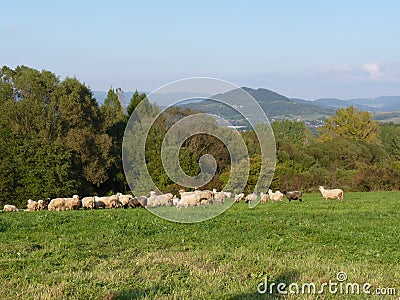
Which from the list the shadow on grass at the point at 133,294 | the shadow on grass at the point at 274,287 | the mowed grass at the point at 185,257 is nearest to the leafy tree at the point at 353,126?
the mowed grass at the point at 185,257

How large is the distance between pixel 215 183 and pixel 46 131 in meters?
17.0

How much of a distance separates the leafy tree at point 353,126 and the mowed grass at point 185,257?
85686mm

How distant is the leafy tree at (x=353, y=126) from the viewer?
98.9 metres

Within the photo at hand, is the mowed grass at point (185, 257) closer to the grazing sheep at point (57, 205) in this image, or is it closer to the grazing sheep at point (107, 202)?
the grazing sheep at point (57, 205)

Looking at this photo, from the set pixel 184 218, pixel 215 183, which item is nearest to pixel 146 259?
pixel 184 218

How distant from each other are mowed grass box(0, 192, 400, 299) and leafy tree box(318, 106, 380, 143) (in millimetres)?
85686

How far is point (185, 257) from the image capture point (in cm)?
1043

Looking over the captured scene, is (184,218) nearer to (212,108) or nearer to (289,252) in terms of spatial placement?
(212,108)

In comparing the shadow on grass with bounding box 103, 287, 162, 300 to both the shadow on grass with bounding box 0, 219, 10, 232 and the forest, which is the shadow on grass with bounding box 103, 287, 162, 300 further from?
the forest

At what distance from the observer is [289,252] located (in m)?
11.4

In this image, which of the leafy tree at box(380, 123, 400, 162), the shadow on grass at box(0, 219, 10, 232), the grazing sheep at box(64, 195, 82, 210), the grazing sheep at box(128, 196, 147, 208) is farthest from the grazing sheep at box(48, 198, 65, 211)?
the leafy tree at box(380, 123, 400, 162)

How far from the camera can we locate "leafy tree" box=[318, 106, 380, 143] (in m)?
98.9

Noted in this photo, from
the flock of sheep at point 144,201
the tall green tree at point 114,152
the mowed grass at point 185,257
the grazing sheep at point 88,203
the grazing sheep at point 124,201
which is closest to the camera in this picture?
the mowed grass at point 185,257

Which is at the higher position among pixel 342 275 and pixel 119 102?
pixel 119 102
